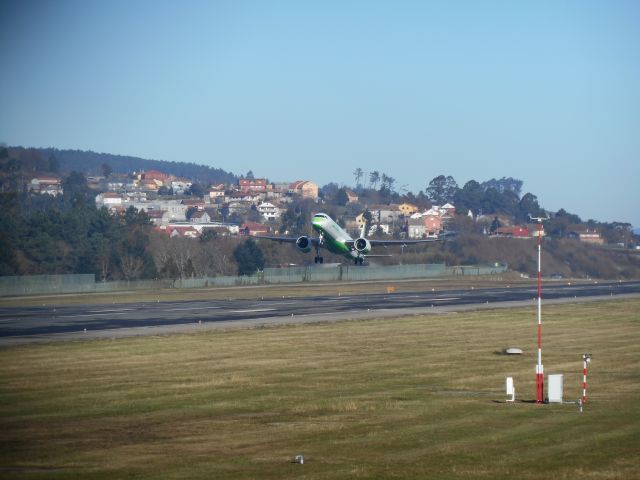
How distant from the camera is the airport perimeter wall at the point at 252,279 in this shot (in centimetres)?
10350

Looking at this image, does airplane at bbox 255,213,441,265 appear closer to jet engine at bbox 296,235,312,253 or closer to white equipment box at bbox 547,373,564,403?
jet engine at bbox 296,235,312,253

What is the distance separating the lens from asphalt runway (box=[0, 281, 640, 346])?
57.7m

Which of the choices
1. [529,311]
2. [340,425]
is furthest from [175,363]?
[529,311]

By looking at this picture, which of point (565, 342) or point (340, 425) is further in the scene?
point (565, 342)

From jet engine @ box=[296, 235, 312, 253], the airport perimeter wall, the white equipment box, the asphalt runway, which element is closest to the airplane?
jet engine @ box=[296, 235, 312, 253]

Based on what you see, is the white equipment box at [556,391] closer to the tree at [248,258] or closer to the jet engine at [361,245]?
the jet engine at [361,245]

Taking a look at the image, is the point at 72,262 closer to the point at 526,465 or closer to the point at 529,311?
the point at 529,311

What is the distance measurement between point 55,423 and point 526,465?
42.8 ft

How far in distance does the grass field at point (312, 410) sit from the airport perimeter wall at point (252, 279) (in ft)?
180

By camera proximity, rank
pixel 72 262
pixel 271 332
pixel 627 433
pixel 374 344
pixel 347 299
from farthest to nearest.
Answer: pixel 72 262 → pixel 347 299 → pixel 271 332 → pixel 374 344 → pixel 627 433

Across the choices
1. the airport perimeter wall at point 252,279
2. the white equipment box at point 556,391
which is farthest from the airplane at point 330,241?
the white equipment box at point 556,391

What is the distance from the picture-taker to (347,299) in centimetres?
8738

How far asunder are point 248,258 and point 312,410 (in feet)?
391

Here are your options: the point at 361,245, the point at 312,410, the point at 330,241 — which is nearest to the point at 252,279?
the point at 330,241
